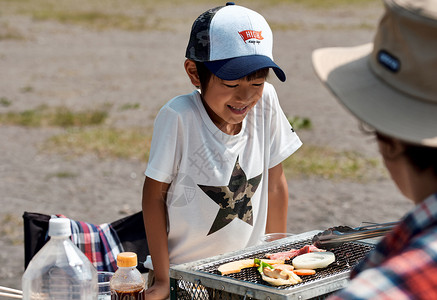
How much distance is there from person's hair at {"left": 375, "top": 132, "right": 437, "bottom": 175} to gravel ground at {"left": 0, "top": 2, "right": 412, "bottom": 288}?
12.2 feet

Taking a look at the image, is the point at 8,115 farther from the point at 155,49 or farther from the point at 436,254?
the point at 436,254

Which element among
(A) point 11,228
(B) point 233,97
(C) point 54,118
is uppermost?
(B) point 233,97

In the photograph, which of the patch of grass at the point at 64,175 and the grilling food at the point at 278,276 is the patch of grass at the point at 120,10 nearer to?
the patch of grass at the point at 64,175

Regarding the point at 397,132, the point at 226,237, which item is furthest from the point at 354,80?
the point at 226,237

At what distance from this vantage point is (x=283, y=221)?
296cm

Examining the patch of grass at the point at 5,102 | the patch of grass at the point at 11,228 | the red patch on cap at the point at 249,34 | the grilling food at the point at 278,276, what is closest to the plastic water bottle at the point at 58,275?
the grilling food at the point at 278,276

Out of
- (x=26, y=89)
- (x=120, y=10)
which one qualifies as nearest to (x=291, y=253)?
(x=26, y=89)

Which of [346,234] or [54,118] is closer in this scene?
[346,234]

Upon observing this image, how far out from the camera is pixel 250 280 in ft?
6.49

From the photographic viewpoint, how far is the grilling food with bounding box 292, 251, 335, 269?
2082mm

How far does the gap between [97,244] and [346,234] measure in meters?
1.13

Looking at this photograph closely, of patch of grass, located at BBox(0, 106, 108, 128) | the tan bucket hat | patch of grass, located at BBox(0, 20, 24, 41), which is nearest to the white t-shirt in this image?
the tan bucket hat

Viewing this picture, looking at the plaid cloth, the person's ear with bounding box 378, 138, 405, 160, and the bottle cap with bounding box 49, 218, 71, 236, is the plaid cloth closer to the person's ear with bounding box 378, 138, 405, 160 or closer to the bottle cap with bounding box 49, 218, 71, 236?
the bottle cap with bounding box 49, 218, 71, 236

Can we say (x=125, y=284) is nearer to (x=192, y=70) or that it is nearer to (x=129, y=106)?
(x=192, y=70)
